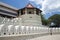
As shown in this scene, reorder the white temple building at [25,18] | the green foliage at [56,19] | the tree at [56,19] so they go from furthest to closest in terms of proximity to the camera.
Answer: the green foliage at [56,19] → the tree at [56,19] → the white temple building at [25,18]

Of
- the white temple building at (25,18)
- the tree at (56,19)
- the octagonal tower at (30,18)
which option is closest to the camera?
the white temple building at (25,18)

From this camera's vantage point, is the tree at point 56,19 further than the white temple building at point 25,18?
Yes

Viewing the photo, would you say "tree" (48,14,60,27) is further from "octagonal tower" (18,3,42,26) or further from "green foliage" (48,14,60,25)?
"octagonal tower" (18,3,42,26)

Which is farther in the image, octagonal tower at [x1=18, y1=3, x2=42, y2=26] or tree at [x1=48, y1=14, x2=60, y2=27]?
tree at [x1=48, y1=14, x2=60, y2=27]

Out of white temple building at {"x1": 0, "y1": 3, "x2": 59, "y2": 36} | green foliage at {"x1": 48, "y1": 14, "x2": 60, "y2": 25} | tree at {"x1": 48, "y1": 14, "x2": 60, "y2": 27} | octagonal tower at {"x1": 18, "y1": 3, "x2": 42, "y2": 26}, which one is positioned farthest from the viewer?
green foliage at {"x1": 48, "y1": 14, "x2": 60, "y2": 25}

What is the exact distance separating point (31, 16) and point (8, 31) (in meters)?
22.9

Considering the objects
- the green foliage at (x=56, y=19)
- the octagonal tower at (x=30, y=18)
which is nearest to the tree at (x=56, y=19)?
the green foliage at (x=56, y=19)

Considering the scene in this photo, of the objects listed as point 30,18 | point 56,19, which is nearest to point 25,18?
point 30,18

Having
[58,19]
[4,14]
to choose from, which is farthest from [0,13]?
[58,19]

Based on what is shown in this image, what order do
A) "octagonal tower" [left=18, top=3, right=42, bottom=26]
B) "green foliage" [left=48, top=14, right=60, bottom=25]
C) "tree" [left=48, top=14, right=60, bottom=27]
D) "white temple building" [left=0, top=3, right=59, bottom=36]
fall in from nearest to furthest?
"white temple building" [left=0, top=3, right=59, bottom=36]
"octagonal tower" [left=18, top=3, right=42, bottom=26]
"tree" [left=48, top=14, right=60, bottom=27]
"green foliage" [left=48, top=14, right=60, bottom=25]

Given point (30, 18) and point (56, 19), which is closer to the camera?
point (30, 18)

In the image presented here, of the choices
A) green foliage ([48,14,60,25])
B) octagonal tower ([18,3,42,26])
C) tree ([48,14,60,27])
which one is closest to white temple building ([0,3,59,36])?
octagonal tower ([18,3,42,26])

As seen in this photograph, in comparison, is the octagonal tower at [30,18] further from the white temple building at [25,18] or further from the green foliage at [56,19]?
the green foliage at [56,19]

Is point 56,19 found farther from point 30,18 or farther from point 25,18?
point 25,18
